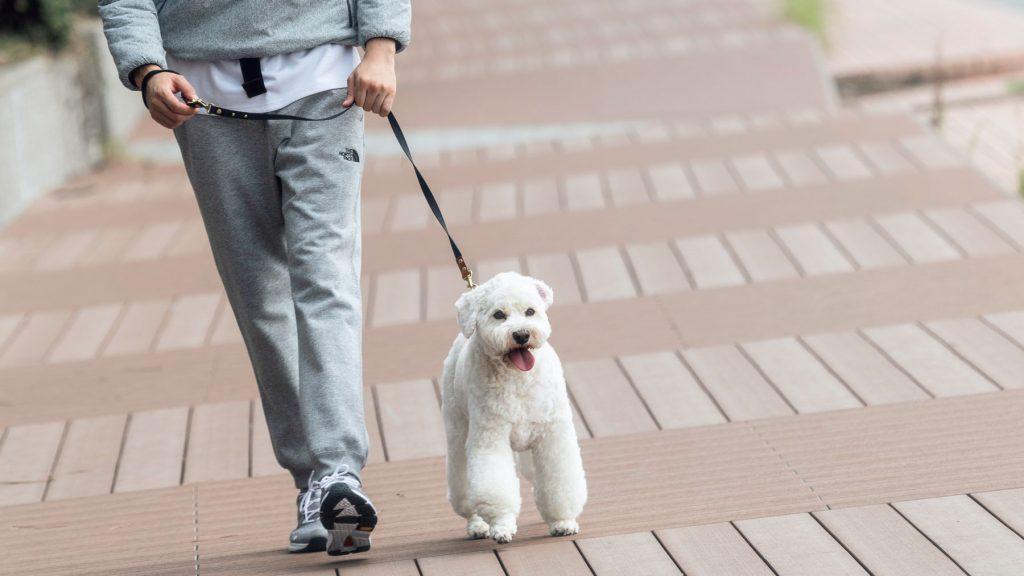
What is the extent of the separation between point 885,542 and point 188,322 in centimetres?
343

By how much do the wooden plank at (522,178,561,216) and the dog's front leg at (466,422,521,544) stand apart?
12.7 ft

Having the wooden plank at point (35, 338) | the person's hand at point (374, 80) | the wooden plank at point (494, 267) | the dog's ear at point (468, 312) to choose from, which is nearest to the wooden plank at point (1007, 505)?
the dog's ear at point (468, 312)

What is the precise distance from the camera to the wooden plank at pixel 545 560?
303 cm

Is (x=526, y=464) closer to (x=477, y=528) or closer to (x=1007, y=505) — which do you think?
(x=477, y=528)

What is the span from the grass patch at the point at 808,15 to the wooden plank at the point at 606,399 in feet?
27.9

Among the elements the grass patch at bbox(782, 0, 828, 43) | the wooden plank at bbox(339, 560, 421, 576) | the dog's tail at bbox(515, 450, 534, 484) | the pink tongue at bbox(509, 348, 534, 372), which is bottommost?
the grass patch at bbox(782, 0, 828, 43)

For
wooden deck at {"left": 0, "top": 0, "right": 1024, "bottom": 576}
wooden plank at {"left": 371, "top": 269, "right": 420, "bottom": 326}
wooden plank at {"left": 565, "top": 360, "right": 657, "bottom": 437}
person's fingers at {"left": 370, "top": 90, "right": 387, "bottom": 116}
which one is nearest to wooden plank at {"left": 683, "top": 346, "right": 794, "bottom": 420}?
wooden deck at {"left": 0, "top": 0, "right": 1024, "bottom": 576}

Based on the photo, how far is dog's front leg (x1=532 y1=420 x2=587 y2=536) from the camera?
3.11 m

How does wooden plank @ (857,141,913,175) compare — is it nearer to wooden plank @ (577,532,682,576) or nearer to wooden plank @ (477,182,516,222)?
wooden plank @ (477,182,516,222)

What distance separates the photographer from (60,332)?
18.9 feet

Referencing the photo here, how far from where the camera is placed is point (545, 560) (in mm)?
3092

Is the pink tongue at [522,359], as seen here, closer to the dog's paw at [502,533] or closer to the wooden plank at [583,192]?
the dog's paw at [502,533]

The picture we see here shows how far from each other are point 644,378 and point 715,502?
3.76ft

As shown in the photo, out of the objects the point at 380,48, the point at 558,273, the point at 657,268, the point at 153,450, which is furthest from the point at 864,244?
the point at 380,48
